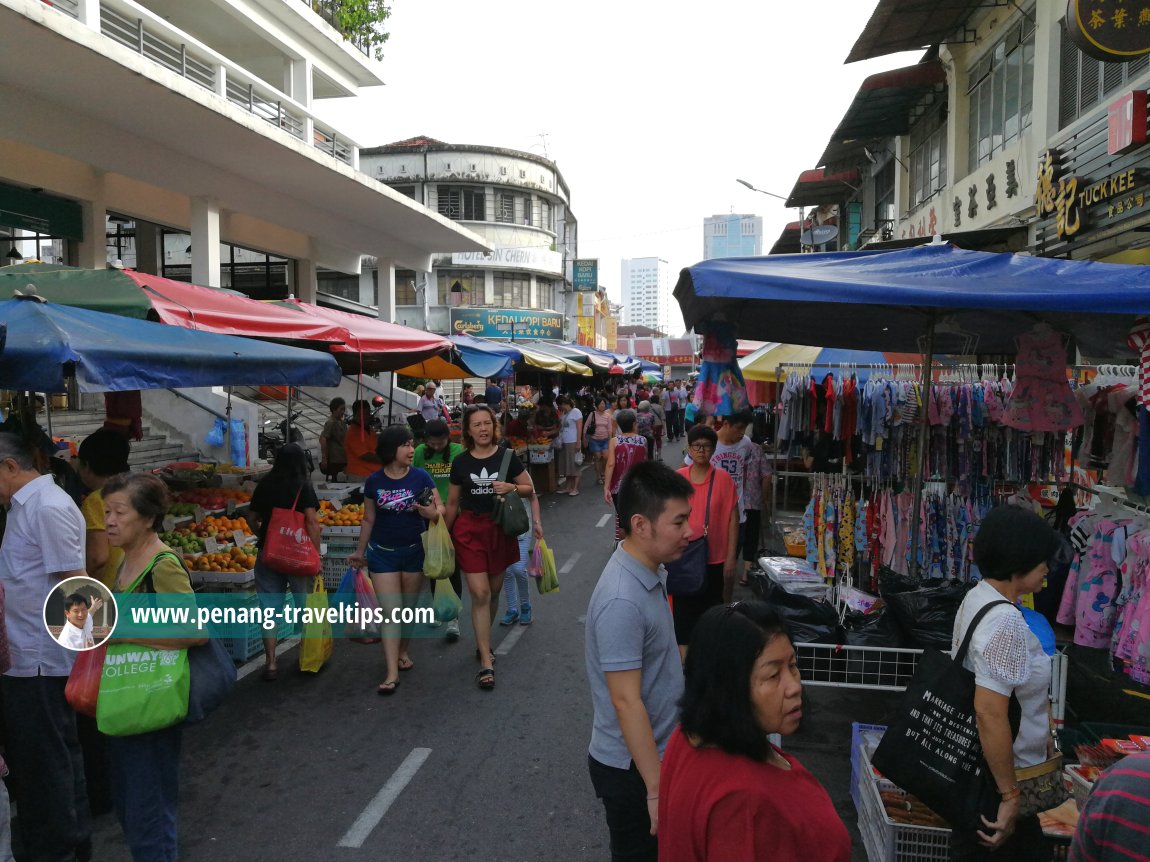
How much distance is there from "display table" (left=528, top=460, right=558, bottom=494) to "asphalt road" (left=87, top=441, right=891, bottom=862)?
8715mm

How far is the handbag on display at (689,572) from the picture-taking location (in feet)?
15.0

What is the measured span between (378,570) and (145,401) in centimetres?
963

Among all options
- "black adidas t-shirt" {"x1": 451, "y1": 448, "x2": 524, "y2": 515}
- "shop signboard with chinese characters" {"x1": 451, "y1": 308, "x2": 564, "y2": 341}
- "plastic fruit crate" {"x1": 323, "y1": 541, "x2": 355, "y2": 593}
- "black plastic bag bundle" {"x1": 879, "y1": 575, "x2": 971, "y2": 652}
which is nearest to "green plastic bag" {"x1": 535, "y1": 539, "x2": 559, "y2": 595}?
"black adidas t-shirt" {"x1": 451, "y1": 448, "x2": 524, "y2": 515}

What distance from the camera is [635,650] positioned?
7.93ft

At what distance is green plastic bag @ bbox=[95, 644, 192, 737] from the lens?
2.92 metres

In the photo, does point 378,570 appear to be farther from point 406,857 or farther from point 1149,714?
point 1149,714

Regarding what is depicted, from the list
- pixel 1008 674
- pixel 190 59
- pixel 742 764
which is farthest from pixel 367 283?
pixel 742 764

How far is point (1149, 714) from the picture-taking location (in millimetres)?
4582

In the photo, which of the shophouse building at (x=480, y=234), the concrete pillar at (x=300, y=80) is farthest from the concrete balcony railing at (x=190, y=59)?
the shophouse building at (x=480, y=234)

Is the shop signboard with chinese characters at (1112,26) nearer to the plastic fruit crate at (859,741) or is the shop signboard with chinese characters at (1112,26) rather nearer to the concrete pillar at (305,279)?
the plastic fruit crate at (859,741)

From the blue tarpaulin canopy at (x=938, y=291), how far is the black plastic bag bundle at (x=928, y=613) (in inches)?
57.5

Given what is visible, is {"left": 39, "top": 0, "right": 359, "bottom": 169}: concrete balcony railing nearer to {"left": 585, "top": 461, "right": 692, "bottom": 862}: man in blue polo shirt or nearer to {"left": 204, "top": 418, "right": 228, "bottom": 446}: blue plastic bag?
{"left": 204, "top": 418, "right": 228, "bottom": 446}: blue plastic bag

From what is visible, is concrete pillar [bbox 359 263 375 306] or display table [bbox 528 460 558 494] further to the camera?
concrete pillar [bbox 359 263 375 306]

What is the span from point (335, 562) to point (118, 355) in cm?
368
